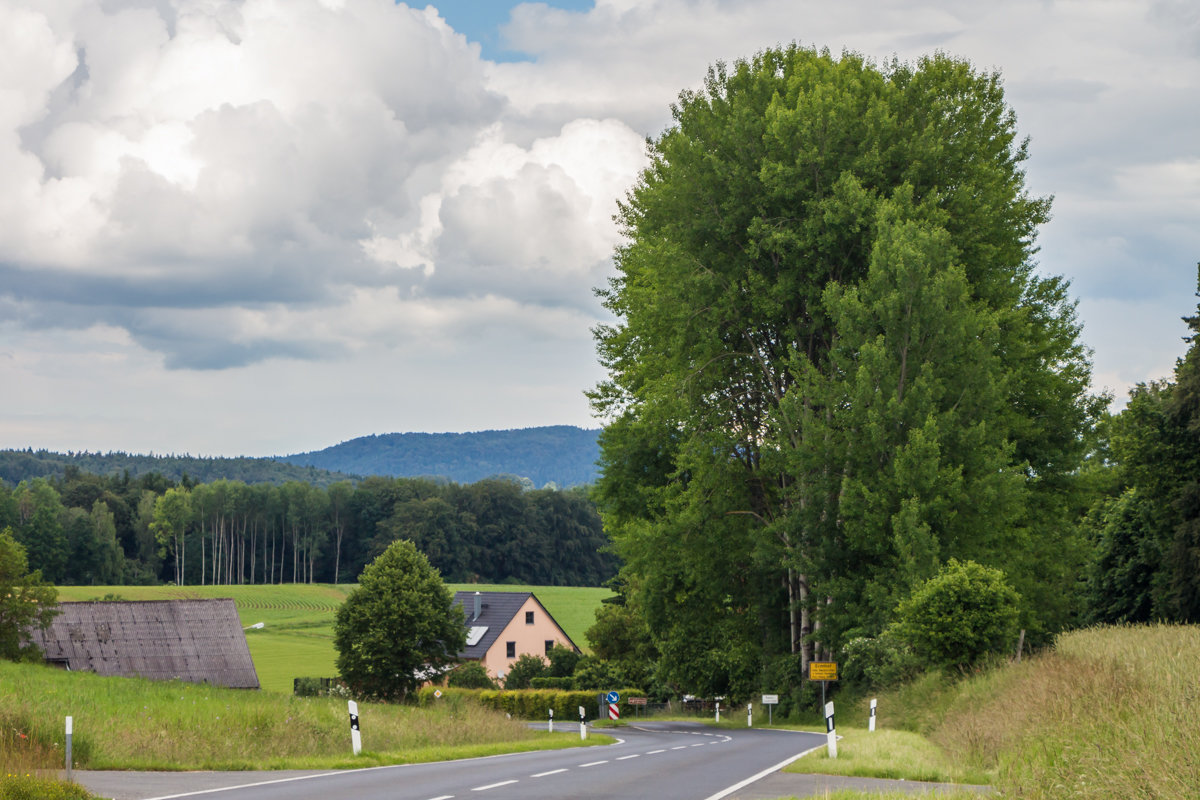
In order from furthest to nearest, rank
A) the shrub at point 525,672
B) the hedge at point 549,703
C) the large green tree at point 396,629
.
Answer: the shrub at point 525,672 < the hedge at point 549,703 < the large green tree at point 396,629

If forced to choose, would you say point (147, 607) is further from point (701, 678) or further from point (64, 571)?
point (64, 571)

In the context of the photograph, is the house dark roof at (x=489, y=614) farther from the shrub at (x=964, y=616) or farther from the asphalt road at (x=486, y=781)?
the asphalt road at (x=486, y=781)

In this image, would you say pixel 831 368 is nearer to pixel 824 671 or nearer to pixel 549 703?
pixel 824 671

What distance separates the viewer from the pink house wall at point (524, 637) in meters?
88.6

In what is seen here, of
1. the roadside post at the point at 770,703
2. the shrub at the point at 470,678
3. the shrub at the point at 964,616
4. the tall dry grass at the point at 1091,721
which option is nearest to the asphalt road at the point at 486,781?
the tall dry grass at the point at 1091,721

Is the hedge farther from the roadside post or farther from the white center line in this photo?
the white center line

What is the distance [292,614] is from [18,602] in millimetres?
85883

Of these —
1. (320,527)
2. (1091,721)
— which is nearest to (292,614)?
(320,527)

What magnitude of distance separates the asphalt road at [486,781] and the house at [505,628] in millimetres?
69032

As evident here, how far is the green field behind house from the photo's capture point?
8719 centimetres

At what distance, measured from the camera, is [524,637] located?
91812 millimetres

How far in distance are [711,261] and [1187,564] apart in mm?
18379

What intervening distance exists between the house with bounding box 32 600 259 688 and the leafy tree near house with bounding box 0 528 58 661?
30.9ft

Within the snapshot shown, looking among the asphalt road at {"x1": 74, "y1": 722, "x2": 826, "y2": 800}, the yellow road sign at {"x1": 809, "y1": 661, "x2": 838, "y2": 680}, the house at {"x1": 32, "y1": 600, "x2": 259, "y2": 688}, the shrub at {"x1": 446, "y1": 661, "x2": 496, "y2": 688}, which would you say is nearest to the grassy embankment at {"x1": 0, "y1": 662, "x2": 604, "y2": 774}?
the asphalt road at {"x1": 74, "y1": 722, "x2": 826, "y2": 800}
